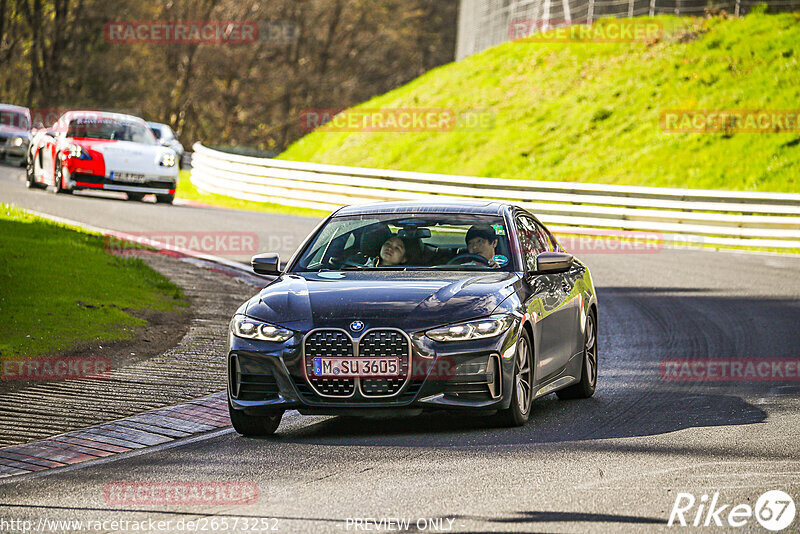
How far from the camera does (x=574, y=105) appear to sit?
3903 centimetres

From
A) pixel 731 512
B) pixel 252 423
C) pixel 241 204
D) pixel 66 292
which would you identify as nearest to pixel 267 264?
pixel 252 423

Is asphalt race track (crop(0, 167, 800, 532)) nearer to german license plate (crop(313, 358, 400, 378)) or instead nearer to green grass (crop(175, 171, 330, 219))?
german license plate (crop(313, 358, 400, 378))

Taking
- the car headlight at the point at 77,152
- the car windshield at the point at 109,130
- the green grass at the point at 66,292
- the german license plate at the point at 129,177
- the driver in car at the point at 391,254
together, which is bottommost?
the german license plate at the point at 129,177

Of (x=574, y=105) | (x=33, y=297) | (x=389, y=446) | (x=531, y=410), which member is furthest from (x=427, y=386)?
(x=574, y=105)

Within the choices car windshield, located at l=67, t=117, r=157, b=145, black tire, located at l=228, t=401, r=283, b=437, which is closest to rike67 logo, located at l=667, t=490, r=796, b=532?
black tire, located at l=228, t=401, r=283, b=437

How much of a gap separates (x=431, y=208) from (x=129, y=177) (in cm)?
1867

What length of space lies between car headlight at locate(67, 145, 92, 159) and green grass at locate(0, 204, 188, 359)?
799 centimetres

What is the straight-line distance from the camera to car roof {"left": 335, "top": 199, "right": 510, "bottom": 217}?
31.3ft

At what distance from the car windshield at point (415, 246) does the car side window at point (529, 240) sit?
23 centimetres

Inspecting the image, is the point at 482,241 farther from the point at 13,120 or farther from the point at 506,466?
the point at 13,120

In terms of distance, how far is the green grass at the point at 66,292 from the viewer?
465 inches

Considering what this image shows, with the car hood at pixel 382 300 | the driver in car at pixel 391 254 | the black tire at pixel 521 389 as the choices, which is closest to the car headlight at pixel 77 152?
the driver in car at pixel 391 254

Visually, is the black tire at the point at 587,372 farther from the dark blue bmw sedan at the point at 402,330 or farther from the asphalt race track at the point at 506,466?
the dark blue bmw sedan at the point at 402,330

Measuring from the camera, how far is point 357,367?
26.2 ft
